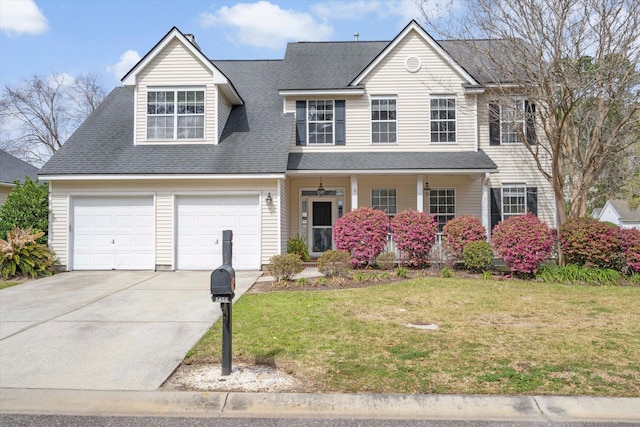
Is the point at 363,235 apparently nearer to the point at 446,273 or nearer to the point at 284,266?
the point at 446,273

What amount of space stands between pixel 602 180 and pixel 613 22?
8.47m

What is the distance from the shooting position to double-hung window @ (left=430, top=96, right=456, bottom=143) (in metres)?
15.5

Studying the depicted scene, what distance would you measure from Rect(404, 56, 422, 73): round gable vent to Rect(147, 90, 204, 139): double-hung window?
7240 mm

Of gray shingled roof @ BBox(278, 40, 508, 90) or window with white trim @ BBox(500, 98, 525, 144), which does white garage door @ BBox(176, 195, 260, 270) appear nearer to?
gray shingled roof @ BBox(278, 40, 508, 90)

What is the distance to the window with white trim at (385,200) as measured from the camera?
15.9 metres

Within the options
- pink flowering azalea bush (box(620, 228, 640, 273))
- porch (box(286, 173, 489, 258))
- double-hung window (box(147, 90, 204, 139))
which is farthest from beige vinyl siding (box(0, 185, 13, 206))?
pink flowering azalea bush (box(620, 228, 640, 273))

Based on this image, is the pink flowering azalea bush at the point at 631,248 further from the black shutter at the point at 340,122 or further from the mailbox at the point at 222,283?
the mailbox at the point at 222,283

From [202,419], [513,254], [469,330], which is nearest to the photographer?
[202,419]

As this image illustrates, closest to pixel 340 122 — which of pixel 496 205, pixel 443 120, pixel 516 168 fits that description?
pixel 443 120

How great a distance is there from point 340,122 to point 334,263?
662 centimetres

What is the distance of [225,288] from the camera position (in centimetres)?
438

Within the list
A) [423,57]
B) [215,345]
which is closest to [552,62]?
[423,57]

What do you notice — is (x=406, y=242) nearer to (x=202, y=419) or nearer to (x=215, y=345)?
(x=215, y=345)

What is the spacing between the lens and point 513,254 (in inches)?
441
